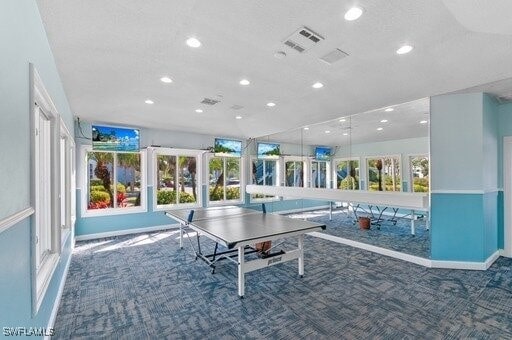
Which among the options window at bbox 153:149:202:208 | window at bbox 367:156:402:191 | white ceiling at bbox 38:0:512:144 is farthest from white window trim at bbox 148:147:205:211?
window at bbox 367:156:402:191

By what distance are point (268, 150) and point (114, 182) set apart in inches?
173

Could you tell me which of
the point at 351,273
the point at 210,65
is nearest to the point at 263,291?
the point at 351,273

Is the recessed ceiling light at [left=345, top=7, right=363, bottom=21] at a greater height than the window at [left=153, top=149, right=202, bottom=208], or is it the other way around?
the recessed ceiling light at [left=345, top=7, right=363, bottom=21]

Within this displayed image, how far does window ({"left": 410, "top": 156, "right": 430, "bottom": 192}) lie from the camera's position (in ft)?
13.8

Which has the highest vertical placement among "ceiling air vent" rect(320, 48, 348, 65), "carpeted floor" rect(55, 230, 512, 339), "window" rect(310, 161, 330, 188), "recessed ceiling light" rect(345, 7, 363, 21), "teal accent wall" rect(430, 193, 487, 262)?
"recessed ceiling light" rect(345, 7, 363, 21)

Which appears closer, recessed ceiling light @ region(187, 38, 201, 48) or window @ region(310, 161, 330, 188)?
recessed ceiling light @ region(187, 38, 201, 48)

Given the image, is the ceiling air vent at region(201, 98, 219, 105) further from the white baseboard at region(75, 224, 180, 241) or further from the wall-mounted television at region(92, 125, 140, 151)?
the white baseboard at region(75, 224, 180, 241)

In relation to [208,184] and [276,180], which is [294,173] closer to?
[276,180]

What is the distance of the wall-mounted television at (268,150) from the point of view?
754cm

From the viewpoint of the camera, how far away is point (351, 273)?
12.5 feet

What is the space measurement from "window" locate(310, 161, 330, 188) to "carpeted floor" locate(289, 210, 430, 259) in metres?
1.16

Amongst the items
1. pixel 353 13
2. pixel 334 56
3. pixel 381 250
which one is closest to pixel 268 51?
pixel 334 56

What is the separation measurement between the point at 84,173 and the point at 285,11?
19.3 feet

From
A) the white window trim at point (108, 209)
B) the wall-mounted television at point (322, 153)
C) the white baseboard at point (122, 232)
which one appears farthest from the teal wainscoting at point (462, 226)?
the white window trim at point (108, 209)
